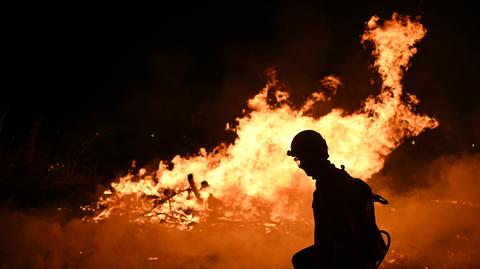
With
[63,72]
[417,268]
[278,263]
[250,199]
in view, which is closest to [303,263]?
[278,263]

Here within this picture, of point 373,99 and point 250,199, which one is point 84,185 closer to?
point 250,199

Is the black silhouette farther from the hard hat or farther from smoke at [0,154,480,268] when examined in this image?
smoke at [0,154,480,268]

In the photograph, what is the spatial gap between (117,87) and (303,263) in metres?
15.3

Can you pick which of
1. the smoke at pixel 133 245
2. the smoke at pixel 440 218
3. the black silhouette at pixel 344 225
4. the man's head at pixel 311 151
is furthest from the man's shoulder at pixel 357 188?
the smoke at pixel 440 218

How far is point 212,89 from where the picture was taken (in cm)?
1719

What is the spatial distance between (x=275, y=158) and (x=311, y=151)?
23.1 ft

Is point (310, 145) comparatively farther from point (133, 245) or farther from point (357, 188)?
point (133, 245)

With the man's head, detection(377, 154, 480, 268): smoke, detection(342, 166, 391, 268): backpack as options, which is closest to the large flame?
detection(377, 154, 480, 268): smoke

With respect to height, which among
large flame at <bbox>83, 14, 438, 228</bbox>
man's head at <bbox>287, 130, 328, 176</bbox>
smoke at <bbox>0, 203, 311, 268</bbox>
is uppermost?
large flame at <bbox>83, 14, 438, 228</bbox>

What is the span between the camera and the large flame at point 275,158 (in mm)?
9391

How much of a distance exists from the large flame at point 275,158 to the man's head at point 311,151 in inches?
234

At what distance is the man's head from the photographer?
318cm

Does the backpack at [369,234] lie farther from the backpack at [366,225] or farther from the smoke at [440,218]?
the smoke at [440,218]

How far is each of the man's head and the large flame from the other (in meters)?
5.94
